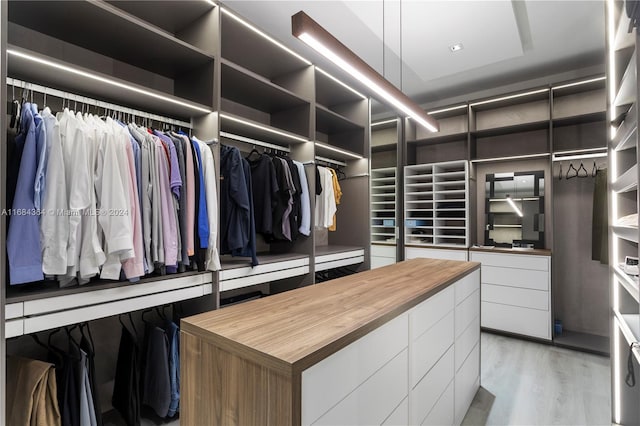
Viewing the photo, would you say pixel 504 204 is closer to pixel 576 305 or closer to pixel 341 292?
pixel 576 305

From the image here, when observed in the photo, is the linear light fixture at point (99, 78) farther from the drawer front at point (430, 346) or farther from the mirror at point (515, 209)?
the mirror at point (515, 209)

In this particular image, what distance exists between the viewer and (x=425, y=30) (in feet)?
8.89

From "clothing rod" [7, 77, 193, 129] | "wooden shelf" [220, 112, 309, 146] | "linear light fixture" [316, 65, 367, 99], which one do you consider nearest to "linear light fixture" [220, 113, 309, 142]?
"wooden shelf" [220, 112, 309, 146]

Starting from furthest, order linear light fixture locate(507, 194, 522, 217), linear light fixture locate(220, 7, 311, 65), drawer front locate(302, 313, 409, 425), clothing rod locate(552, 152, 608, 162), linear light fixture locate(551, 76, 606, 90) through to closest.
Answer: linear light fixture locate(507, 194, 522, 217) → clothing rod locate(552, 152, 608, 162) → linear light fixture locate(551, 76, 606, 90) → linear light fixture locate(220, 7, 311, 65) → drawer front locate(302, 313, 409, 425)

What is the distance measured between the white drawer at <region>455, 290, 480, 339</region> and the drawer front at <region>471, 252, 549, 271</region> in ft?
4.39

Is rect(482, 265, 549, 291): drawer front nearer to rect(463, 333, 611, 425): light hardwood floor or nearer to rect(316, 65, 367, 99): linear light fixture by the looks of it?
rect(463, 333, 611, 425): light hardwood floor

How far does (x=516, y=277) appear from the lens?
11.2 ft

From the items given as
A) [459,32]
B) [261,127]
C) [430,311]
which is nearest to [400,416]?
[430,311]

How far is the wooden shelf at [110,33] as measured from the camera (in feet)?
5.54

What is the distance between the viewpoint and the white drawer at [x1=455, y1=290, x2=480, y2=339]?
1.97 meters

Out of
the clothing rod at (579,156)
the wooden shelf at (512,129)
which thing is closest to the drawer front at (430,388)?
the clothing rod at (579,156)

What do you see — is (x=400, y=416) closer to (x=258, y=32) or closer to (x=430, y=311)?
(x=430, y=311)

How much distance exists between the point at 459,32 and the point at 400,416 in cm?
291

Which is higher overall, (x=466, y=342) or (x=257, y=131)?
(x=257, y=131)
